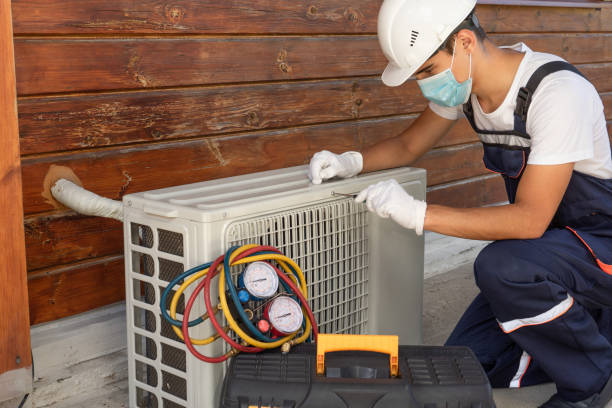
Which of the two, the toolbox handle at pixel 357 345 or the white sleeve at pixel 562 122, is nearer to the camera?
the toolbox handle at pixel 357 345

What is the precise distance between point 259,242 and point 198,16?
33.4 inches

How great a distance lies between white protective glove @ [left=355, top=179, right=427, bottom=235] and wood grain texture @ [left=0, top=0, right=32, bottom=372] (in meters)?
0.78

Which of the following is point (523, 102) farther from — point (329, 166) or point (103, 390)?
point (103, 390)

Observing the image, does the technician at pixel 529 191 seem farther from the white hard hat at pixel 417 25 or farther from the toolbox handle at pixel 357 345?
the toolbox handle at pixel 357 345

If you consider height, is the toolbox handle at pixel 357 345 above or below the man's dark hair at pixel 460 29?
below

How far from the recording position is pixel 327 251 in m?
1.71

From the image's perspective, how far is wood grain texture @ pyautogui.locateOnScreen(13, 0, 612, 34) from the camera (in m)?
1.78

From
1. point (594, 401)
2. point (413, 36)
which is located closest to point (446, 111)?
point (413, 36)

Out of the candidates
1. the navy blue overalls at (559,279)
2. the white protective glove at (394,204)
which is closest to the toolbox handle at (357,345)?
the white protective glove at (394,204)

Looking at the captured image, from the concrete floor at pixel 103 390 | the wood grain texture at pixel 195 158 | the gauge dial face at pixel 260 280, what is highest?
the wood grain texture at pixel 195 158

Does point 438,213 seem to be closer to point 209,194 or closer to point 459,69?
point 459,69

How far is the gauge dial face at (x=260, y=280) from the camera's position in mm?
1434

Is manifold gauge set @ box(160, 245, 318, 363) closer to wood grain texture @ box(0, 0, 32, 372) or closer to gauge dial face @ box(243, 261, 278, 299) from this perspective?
gauge dial face @ box(243, 261, 278, 299)

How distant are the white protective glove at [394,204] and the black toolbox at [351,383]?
37 cm
